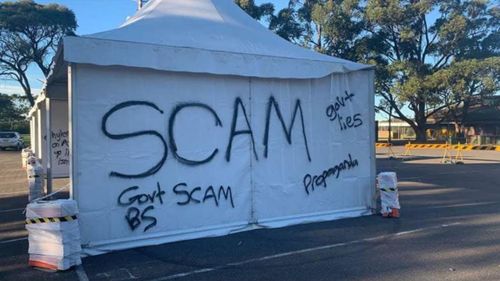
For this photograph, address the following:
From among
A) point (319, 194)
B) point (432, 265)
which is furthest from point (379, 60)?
point (432, 265)

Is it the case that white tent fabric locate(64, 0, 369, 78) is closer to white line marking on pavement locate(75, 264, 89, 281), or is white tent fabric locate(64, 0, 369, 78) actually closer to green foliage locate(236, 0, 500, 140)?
white line marking on pavement locate(75, 264, 89, 281)

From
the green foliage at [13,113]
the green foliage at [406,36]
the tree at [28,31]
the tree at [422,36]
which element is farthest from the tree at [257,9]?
the green foliage at [13,113]

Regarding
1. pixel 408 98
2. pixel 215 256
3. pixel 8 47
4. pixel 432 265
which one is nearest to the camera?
pixel 432 265

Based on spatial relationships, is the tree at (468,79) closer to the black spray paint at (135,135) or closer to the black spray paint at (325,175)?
the black spray paint at (325,175)

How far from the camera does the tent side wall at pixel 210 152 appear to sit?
7.09 m

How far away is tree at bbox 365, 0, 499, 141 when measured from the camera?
4191 centimetres

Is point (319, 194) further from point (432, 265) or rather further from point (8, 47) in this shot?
point (8, 47)

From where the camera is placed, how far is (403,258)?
21.1ft

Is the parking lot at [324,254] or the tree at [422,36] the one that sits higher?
the tree at [422,36]

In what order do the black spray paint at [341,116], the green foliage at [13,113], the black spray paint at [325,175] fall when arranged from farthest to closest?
the green foliage at [13,113]
the black spray paint at [341,116]
the black spray paint at [325,175]

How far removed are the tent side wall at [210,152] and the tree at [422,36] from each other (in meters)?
34.0

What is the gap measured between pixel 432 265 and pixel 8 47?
56.1 metres

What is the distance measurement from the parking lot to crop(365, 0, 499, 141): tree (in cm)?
3425

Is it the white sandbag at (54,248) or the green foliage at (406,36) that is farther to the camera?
the green foliage at (406,36)
